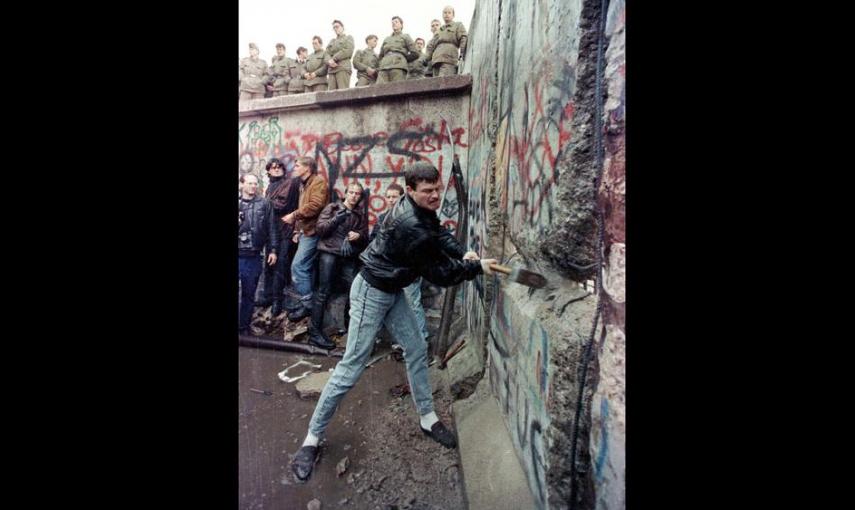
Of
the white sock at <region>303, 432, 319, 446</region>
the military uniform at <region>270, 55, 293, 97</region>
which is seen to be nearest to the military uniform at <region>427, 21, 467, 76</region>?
the military uniform at <region>270, 55, 293, 97</region>

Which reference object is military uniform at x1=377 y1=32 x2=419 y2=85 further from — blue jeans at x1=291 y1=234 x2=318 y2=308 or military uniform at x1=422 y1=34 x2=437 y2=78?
blue jeans at x1=291 y1=234 x2=318 y2=308

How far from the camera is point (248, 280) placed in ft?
15.7

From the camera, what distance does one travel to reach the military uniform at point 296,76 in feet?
27.7

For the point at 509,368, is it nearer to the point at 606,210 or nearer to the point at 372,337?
the point at 372,337

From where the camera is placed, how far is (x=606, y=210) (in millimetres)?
1186

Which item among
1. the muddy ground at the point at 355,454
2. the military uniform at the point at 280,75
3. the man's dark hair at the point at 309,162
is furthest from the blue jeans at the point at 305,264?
the military uniform at the point at 280,75

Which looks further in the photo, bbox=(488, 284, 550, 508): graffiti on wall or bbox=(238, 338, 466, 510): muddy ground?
bbox=(238, 338, 466, 510): muddy ground

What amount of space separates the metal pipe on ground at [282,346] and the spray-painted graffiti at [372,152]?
1.89 meters

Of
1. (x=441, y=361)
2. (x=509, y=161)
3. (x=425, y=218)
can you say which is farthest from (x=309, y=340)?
(x=509, y=161)

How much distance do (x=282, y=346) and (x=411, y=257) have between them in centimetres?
298

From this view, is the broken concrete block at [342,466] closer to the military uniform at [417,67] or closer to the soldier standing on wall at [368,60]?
the military uniform at [417,67]

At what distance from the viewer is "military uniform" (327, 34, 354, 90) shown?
8.05m

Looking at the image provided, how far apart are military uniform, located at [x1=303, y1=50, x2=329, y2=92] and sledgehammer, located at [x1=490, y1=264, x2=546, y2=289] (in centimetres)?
745
